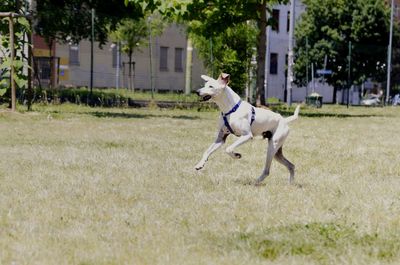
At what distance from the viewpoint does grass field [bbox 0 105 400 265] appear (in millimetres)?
5863

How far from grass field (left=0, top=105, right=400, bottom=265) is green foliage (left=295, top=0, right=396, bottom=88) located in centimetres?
4498

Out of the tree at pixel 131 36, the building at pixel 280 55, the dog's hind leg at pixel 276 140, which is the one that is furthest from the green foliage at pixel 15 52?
the building at pixel 280 55

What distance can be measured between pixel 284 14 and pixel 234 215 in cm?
6092

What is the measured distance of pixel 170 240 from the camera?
623cm

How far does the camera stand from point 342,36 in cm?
6084

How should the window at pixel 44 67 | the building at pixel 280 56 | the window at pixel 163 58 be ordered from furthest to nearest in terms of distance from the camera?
the building at pixel 280 56 → the window at pixel 163 58 → the window at pixel 44 67

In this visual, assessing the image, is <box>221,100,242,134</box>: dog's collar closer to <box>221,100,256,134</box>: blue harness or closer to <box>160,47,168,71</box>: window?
<box>221,100,256,134</box>: blue harness

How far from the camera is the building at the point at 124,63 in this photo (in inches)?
2158

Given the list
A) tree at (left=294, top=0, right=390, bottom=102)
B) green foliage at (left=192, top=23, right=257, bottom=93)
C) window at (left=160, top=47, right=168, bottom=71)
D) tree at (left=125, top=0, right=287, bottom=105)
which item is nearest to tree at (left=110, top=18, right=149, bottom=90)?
window at (left=160, top=47, right=168, bottom=71)

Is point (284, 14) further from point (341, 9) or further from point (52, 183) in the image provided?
point (52, 183)

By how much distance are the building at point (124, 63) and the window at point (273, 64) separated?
729 centimetres

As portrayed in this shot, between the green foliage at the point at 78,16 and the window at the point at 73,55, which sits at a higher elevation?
the green foliage at the point at 78,16

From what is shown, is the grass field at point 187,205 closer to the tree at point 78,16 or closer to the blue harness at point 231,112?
the blue harness at point 231,112

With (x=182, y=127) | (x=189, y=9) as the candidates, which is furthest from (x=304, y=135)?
(x=189, y=9)
